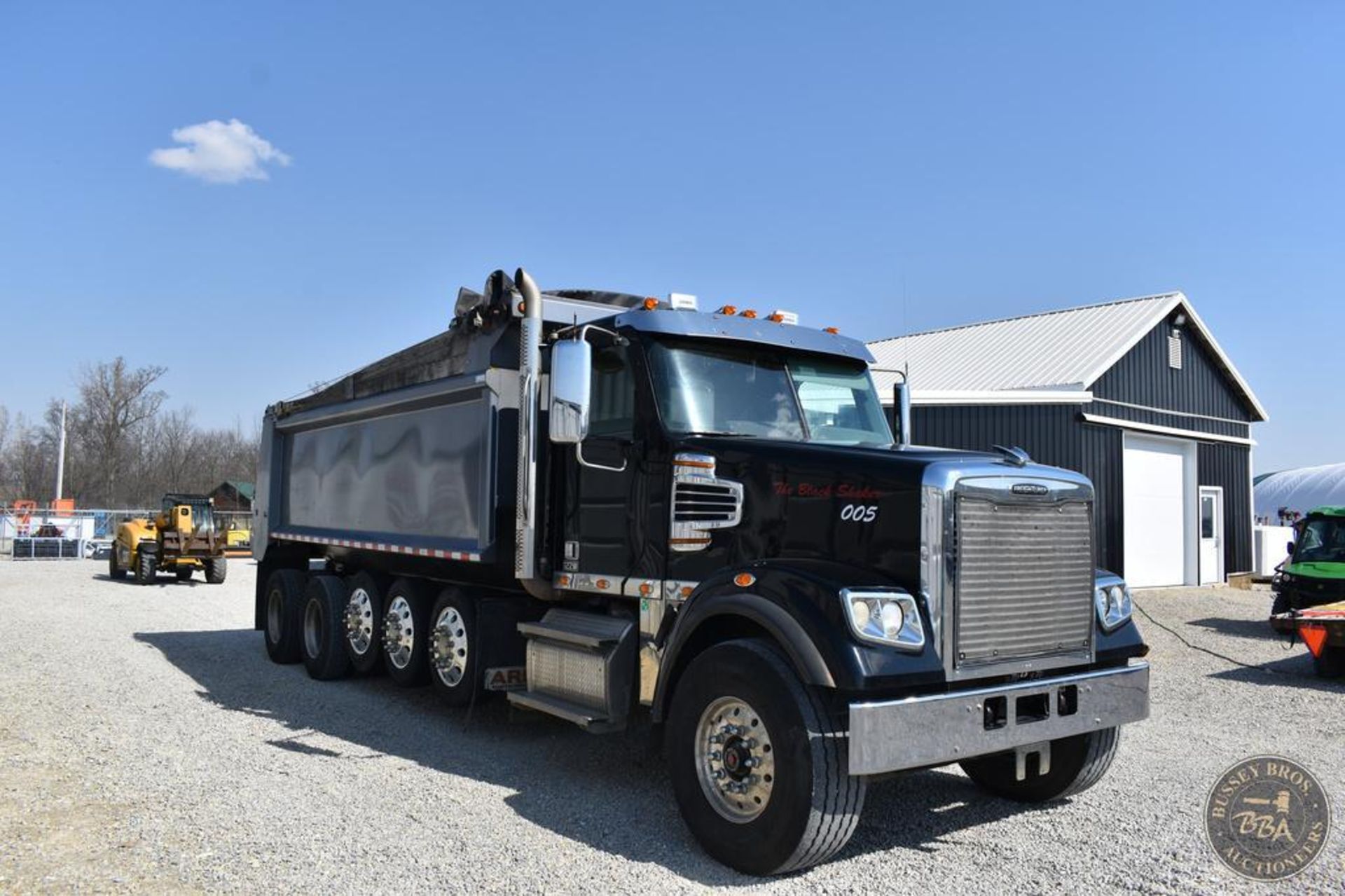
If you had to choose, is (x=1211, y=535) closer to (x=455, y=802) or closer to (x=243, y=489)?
(x=455, y=802)

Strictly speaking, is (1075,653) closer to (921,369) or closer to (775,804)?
(775,804)

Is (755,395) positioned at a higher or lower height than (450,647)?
higher

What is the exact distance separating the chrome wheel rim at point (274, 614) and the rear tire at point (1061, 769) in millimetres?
7702

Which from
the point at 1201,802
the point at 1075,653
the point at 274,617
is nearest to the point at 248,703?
the point at 274,617

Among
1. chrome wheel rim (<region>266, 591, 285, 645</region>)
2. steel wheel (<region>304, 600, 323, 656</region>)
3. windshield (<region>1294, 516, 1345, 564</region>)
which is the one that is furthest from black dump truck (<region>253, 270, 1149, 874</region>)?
windshield (<region>1294, 516, 1345, 564</region>)

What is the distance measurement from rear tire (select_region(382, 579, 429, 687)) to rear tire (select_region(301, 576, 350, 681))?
91 cm

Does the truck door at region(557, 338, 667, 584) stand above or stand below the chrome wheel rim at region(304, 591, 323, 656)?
above

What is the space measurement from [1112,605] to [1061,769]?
993 millimetres

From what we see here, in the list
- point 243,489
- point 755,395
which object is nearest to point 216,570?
point 755,395

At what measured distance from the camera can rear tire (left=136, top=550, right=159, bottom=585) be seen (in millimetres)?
23391

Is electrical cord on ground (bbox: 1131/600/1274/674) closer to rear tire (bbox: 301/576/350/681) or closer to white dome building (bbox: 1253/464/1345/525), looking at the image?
rear tire (bbox: 301/576/350/681)

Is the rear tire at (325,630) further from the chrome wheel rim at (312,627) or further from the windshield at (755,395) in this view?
the windshield at (755,395)

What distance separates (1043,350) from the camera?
72.7 ft

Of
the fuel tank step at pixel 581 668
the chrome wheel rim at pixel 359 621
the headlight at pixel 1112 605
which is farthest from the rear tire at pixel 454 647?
the headlight at pixel 1112 605
